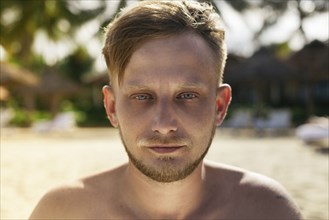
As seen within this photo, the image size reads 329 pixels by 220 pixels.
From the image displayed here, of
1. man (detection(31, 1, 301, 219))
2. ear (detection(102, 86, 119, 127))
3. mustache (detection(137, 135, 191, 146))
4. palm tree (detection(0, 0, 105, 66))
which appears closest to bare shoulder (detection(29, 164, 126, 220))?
man (detection(31, 1, 301, 219))

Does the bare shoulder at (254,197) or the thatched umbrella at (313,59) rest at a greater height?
the bare shoulder at (254,197)

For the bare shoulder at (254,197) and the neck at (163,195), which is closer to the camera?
the neck at (163,195)

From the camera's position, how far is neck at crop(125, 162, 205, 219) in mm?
1915

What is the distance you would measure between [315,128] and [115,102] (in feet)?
35.9

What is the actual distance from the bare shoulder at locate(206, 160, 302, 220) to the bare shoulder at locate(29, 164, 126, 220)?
502mm

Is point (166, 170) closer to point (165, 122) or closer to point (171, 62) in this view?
point (165, 122)

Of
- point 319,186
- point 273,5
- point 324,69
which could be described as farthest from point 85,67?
A: point 319,186

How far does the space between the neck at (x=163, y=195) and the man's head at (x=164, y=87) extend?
0.59ft

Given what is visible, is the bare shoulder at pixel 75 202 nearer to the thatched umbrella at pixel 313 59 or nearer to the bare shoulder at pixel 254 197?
the bare shoulder at pixel 254 197

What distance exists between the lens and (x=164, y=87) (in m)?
1.69

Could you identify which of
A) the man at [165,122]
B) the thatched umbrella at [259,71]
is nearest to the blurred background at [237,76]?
the thatched umbrella at [259,71]

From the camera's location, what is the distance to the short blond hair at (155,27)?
1.74 m

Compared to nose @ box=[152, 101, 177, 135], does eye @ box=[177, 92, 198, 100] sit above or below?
above

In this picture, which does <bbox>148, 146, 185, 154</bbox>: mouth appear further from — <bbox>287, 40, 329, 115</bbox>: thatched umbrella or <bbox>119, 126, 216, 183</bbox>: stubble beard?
<bbox>287, 40, 329, 115</bbox>: thatched umbrella
